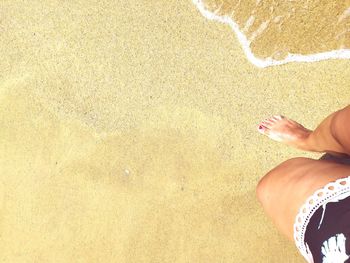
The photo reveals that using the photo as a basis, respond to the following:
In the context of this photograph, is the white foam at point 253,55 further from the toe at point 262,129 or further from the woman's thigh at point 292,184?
the woman's thigh at point 292,184

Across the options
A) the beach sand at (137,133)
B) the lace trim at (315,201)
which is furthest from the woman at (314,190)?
the beach sand at (137,133)

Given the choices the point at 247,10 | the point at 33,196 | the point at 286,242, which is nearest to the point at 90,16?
the point at 247,10

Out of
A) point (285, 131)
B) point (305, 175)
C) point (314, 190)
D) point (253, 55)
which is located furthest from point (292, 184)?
point (253, 55)

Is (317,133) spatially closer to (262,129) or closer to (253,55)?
(262,129)

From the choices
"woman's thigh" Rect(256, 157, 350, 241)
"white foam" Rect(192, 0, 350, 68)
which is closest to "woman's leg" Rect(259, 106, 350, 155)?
"woman's thigh" Rect(256, 157, 350, 241)

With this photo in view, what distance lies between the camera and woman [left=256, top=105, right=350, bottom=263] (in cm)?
155

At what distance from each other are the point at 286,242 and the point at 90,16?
149 centimetres

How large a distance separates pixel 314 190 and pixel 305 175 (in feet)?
0.60

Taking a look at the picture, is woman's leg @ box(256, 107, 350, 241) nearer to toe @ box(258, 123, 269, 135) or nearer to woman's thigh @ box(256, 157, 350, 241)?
woman's thigh @ box(256, 157, 350, 241)

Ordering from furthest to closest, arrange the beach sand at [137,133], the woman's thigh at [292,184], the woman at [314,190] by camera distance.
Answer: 1. the beach sand at [137,133]
2. the woman's thigh at [292,184]
3. the woman at [314,190]

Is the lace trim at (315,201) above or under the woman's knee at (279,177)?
above

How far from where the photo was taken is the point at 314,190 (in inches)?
67.6

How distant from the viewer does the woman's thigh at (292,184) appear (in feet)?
5.79

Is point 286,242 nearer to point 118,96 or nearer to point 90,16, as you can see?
point 118,96
